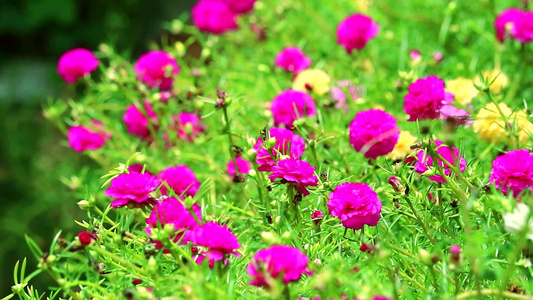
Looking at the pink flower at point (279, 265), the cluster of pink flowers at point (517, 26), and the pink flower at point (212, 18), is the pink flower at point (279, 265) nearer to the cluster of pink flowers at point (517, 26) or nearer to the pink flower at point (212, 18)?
the cluster of pink flowers at point (517, 26)

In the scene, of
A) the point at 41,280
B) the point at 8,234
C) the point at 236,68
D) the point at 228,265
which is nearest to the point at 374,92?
the point at 236,68

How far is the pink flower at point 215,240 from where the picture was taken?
24.8 inches

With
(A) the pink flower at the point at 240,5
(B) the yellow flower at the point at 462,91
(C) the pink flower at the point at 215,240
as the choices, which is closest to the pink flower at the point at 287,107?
(B) the yellow flower at the point at 462,91

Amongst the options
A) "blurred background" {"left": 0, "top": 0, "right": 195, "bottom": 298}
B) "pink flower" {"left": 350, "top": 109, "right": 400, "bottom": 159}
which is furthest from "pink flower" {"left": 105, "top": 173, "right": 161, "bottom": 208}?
"blurred background" {"left": 0, "top": 0, "right": 195, "bottom": 298}

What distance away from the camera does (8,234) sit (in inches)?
89.4

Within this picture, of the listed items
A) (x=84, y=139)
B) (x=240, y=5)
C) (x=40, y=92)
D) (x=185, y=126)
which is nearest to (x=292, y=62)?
(x=185, y=126)

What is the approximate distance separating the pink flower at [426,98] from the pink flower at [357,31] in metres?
0.42

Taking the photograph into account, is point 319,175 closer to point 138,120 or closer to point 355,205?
point 355,205

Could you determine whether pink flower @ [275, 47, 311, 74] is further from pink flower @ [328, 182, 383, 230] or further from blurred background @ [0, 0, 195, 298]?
blurred background @ [0, 0, 195, 298]

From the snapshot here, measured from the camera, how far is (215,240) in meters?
0.63

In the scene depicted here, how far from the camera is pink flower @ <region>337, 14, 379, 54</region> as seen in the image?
1.24 meters

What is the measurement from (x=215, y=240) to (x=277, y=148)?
22cm

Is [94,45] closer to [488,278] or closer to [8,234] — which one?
[8,234]

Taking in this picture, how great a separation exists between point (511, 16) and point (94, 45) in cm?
229
